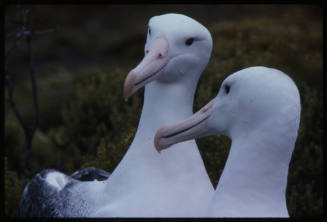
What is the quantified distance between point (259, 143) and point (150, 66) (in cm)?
66

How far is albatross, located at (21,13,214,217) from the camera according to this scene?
108 inches

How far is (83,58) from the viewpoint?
31.1 feet

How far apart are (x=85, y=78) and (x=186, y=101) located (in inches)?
132

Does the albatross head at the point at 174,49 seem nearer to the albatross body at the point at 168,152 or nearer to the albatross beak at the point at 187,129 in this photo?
the albatross body at the point at 168,152

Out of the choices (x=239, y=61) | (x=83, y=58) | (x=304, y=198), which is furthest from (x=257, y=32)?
(x=83, y=58)

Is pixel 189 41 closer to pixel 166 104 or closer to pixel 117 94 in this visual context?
pixel 166 104

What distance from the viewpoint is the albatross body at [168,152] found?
274cm

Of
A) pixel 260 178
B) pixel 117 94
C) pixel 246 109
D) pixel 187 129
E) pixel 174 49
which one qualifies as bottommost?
pixel 117 94

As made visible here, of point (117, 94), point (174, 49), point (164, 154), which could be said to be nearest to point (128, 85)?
point (174, 49)

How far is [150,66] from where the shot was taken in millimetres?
2703

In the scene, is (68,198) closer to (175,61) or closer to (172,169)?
(172,169)

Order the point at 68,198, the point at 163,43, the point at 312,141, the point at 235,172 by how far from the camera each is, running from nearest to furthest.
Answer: the point at 235,172
the point at 163,43
the point at 68,198
the point at 312,141

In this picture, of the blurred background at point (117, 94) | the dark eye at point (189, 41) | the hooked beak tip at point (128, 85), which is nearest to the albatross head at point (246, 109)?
the hooked beak tip at point (128, 85)

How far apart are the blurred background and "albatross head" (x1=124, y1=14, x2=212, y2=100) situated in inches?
32.0
